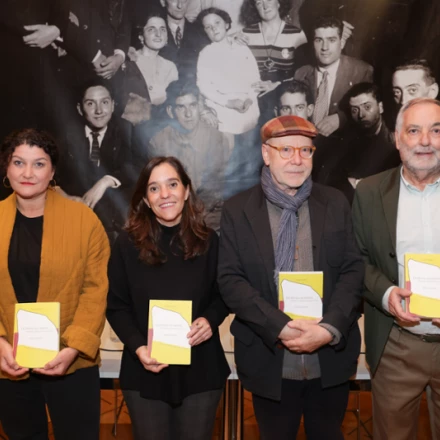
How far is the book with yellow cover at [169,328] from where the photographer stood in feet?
7.44

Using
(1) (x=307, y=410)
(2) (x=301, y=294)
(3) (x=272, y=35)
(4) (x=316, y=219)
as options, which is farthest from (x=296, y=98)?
(1) (x=307, y=410)

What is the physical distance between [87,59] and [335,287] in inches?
132

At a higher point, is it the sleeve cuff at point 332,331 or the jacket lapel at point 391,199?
the jacket lapel at point 391,199

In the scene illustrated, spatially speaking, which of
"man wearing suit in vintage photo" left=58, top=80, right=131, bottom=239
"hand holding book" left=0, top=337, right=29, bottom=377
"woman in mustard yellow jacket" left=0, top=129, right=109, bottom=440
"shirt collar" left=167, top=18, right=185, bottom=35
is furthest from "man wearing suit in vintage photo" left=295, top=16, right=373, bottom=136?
"hand holding book" left=0, top=337, right=29, bottom=377

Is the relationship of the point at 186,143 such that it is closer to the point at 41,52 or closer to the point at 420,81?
the point at 41,52

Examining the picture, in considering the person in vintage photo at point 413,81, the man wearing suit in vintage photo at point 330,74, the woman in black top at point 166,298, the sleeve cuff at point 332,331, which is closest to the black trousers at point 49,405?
the woman in black top at point 166,298

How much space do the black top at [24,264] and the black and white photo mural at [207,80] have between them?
233cm

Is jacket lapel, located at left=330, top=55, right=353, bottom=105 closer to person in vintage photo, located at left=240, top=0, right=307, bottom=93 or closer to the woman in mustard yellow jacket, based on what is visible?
person in vintage photo, located at left=240, top=0, right=307, bottom=93

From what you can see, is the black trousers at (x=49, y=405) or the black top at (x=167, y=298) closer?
the black top at (x=167, y=298)

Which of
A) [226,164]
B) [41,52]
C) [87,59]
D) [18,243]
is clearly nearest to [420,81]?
[226,164]

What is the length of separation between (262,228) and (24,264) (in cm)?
111

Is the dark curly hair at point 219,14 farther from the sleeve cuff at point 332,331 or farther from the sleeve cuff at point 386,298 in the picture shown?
the sleeve cuff at point 332,331

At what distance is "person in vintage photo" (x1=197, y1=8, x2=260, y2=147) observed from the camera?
15.2 feet

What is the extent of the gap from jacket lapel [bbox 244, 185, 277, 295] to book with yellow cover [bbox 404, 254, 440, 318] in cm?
61
